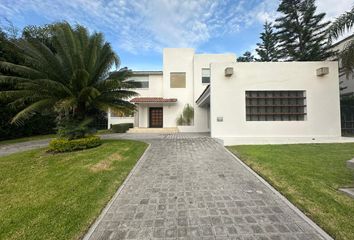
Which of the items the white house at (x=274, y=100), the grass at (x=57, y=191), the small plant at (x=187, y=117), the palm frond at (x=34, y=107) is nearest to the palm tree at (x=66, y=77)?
the palm frond at (x=34, y=107)

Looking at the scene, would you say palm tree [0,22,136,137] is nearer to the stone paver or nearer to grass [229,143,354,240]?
the stone paver

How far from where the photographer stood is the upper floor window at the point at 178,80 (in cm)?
2212

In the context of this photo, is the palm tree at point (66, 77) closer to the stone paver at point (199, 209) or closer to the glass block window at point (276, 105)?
the stone paver at point (199, 209)

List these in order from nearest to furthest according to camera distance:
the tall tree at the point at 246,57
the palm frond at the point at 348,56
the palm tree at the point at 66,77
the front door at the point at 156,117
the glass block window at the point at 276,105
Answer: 1. the palm tree at the point at 66,77
2. the palm frond at the point at 348,56
3. the glass block window at the point at 276,105
4. the front door at the point at 156,117
5. the tall tree at the point at 246,57

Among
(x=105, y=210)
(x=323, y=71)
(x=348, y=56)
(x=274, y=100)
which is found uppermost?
(x=348, y=56)

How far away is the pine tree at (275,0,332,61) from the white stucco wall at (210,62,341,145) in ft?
31.6

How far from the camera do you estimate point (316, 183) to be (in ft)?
15.7

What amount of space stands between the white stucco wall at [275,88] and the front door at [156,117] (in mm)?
11160

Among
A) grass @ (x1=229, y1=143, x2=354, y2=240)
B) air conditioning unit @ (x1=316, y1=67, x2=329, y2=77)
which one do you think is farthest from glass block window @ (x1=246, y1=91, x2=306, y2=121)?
grass @ (x1=229, y1=143, x2=354, y2=240)

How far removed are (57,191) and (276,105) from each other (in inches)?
490

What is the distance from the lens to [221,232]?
308 cm

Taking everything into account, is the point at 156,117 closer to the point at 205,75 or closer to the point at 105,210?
the point at 205,75

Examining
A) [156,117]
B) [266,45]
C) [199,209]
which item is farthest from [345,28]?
[266,45]

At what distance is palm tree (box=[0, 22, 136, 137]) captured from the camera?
29.2 ft
